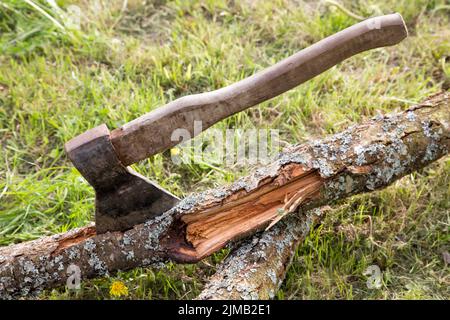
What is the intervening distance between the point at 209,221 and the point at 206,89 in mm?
1388

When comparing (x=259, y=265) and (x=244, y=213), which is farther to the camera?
(x=244, y=213)

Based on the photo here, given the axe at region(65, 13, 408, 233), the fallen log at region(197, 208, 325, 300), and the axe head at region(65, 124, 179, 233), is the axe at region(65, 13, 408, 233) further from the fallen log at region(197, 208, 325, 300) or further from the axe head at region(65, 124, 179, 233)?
the fallen log at region(197, 208, 325, 300)

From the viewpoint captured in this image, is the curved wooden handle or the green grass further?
the green grass

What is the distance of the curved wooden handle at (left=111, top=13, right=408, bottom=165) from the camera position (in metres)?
2.32

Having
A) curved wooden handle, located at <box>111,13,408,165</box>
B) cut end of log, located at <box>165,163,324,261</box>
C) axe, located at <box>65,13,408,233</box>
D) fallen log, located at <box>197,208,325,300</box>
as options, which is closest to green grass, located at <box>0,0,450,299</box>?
fallen log, located at <box>197,208,325,300</box>

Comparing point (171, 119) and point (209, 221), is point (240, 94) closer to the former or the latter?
point (171, 119)

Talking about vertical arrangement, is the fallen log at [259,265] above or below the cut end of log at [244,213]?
below

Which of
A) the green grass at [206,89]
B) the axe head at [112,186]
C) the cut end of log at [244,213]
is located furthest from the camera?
the green grass at [206,89]

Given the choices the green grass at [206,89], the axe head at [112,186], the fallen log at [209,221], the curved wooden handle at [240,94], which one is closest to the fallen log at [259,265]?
the fallen log at [209,221]

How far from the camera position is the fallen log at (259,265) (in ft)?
7.50

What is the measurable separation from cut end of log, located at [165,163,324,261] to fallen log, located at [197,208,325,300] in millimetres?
73

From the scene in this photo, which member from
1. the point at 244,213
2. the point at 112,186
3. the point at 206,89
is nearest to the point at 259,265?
the point at 244,213

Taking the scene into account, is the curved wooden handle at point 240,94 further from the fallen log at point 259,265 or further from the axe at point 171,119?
the fallen log at point 259,265

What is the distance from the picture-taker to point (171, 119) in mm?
2330
